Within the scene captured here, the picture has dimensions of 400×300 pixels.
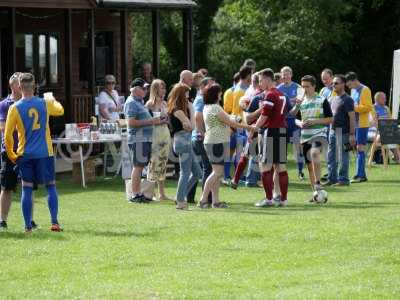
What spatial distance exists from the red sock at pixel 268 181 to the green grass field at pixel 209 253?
1.09 feet

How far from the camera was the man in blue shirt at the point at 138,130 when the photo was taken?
17.1 meters

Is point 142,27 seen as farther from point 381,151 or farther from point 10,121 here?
point 10,121

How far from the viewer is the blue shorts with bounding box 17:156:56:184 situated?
1318 cm

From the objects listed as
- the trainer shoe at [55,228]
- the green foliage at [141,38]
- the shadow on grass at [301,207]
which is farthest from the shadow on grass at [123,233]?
the green foliage at [141,38]

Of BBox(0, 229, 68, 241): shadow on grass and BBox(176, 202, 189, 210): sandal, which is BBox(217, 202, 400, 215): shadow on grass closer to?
BBox(176, 202, 189, 210): sandal

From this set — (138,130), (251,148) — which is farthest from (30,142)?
(251,148)

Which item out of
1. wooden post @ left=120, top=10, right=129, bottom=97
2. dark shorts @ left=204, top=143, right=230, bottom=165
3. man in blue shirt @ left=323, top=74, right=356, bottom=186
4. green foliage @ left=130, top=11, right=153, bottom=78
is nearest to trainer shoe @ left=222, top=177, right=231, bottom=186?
man in blue shirt @ left=323, top=74, right=356, bottom=186

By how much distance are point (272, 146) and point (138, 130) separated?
7.88 ft

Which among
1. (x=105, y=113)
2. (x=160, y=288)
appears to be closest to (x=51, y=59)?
(x=105, y=113)

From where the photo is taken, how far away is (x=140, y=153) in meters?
17.1

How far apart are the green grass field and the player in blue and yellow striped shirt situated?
534 mm

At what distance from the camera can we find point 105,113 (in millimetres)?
22250

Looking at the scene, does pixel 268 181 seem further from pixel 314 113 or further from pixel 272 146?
pixel 314 113

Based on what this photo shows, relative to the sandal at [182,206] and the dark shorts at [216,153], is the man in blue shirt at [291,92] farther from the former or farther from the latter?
the sandal at [182,206]
